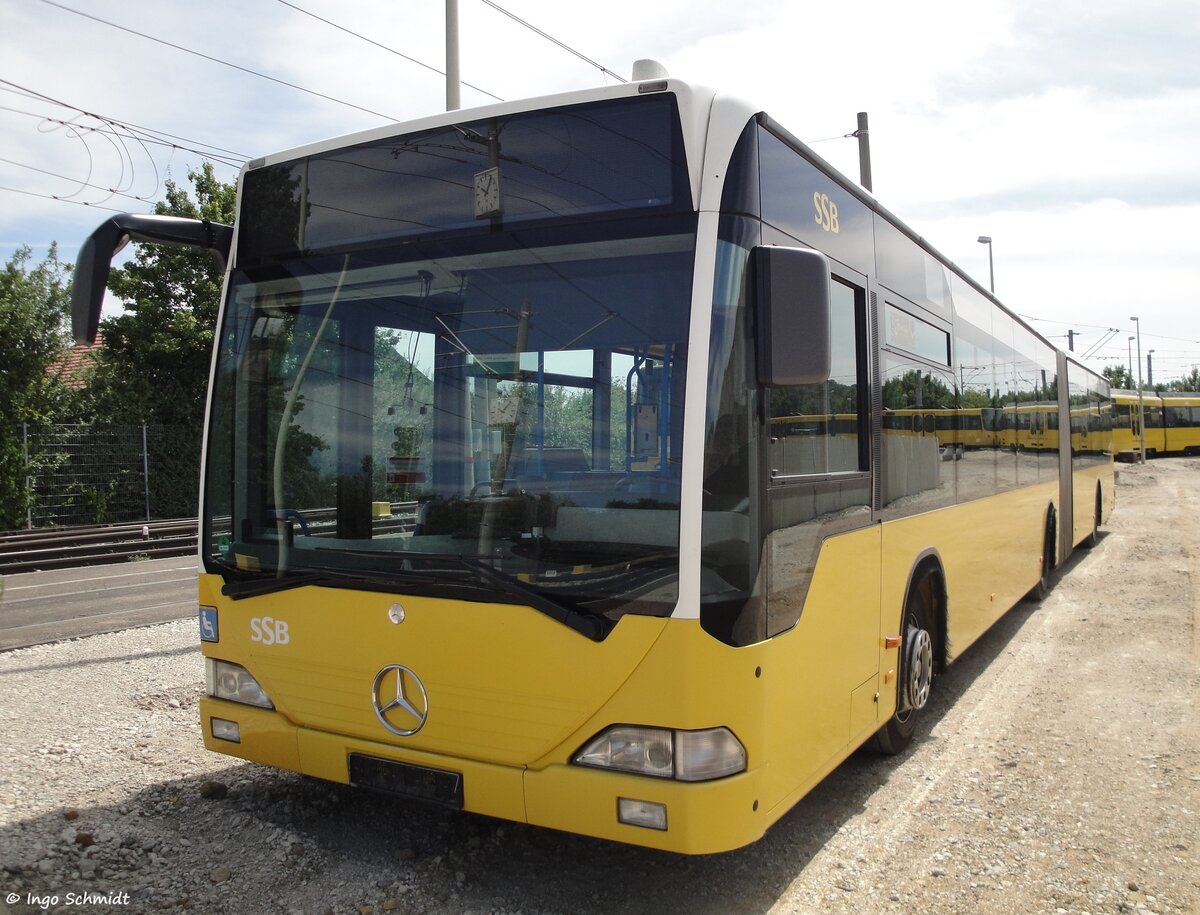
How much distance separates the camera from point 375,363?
13.2ft

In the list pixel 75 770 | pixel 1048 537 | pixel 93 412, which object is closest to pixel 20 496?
pixel 93 412

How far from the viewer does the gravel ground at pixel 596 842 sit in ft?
12.5

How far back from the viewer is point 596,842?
14.4 feet

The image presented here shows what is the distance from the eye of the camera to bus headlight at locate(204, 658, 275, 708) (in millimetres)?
4219

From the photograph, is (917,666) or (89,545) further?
(89,545)

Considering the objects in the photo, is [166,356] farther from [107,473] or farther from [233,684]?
[233,684]

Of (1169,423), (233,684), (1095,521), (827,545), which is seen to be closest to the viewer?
(827,545)

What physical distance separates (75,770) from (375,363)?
2826 mm

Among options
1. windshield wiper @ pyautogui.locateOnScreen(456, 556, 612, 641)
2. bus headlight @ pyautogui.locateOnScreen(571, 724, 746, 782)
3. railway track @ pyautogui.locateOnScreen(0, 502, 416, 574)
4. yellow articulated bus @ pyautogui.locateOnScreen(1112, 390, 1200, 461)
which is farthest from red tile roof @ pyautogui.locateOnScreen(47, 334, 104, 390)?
yellow articulated bus @ pyautogui.locateOnScreen(1112, 390, 1200, 461)

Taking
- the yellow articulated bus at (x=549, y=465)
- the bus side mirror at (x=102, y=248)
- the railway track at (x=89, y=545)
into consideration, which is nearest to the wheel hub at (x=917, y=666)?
the yellow articulated bus at (x=549, y=465)

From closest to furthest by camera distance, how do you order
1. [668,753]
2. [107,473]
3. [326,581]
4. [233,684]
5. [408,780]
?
[668,753]
[408,780]
[326,581]
[233,684]
[107,473]

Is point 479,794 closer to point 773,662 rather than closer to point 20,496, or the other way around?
point 773,662

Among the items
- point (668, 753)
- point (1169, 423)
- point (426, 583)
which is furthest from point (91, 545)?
point (1169, 423)

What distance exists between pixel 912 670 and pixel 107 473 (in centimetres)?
2098
